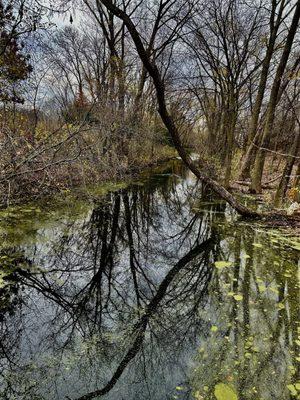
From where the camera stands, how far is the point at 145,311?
168 inches

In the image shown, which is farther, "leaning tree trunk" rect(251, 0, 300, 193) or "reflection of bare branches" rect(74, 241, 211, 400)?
"leaning tree trunk" rect(251, 0, 300, 193)

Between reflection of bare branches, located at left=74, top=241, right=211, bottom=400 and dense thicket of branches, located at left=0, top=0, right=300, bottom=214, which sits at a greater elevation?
dense thicket of branches, located at left=0, top=0, right=300, bottom=214

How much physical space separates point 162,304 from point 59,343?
5.24 ft

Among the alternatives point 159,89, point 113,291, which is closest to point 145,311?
point 113,291

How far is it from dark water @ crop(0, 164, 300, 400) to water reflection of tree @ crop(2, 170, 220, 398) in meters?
0.02

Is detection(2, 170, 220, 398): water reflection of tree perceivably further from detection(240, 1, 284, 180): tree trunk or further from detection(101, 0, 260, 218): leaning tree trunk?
detection(240, 1, 284, 180): tree trunk

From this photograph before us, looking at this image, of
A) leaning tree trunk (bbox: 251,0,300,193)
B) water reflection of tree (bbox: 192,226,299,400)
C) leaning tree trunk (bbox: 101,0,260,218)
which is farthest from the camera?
leaning tree trunk (bbox: 251,0,300,193)

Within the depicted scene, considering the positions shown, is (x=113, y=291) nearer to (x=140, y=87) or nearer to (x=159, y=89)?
(x=159, y=89)

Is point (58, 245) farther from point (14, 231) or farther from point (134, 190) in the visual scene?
point (134, 190)

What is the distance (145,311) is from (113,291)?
0.76m

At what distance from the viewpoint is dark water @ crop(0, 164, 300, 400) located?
305 cm

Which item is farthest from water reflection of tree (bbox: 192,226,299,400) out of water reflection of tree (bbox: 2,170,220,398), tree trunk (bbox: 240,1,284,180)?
tree trunk (bbox: 240,1,284,180)

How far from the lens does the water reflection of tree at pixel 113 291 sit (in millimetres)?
3502

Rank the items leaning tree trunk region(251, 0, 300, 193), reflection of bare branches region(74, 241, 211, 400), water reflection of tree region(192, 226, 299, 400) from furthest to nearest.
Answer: leaning tree trunk region(251, 0, 300, 193) → water reflection of tree region(192, 226, 299, 400) → reflection of bare branches region(74, 241, 211, 400)
